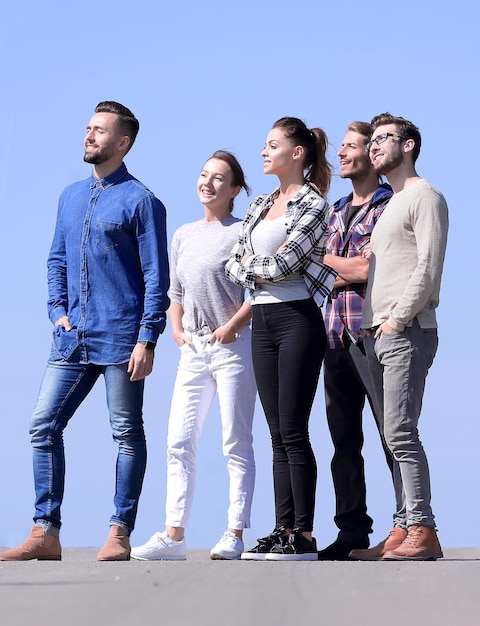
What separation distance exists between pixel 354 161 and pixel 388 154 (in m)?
0.29

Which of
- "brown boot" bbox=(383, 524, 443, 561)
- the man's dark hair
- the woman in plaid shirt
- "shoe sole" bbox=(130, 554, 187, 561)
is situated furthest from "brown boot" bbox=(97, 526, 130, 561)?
the man's dark hair

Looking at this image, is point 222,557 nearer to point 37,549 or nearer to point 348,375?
point 37,549

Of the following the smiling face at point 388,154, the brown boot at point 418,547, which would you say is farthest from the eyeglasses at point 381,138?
the brown boot at point 418,547

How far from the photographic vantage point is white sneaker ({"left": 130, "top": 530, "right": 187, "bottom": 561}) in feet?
18.0

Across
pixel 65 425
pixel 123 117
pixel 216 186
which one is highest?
pixel 123 117

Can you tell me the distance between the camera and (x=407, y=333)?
207 inches

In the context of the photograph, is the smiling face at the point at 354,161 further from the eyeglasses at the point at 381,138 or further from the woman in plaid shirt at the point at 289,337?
the woman in plaid shirt at the point at 289,337

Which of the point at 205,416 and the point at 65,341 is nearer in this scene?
the point at 65,341

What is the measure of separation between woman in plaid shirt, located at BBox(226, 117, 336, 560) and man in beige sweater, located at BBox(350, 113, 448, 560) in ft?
1.05
